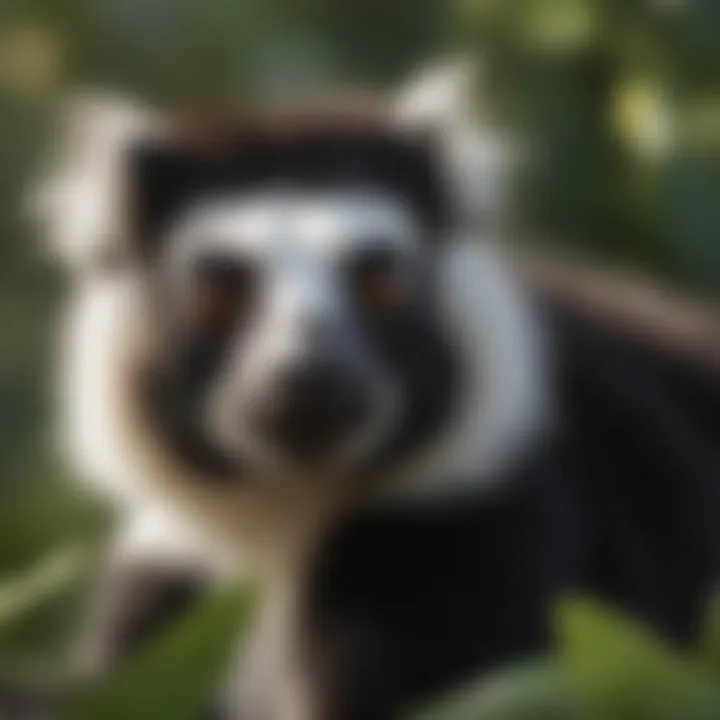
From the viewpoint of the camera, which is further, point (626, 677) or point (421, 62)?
point (421, 62)

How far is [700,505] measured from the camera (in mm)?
623

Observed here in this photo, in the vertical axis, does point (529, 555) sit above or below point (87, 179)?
below

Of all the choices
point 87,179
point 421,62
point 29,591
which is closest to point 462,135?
point 421,62

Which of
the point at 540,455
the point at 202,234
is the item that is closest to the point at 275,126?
the point at 202,234

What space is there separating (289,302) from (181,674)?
0.51ft

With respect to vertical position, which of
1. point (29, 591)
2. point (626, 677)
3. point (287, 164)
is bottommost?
point (626, 677)

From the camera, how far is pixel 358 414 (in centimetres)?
59

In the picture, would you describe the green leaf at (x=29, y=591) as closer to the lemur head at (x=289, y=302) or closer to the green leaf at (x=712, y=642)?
the lemur head at (x=289, y=302)

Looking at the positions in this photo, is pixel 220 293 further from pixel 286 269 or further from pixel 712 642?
pixel 712 642

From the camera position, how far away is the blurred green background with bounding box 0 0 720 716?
0.63 metres

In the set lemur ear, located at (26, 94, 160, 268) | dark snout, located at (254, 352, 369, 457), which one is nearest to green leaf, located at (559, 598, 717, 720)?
dark snout, located at (254, 352, 369, 457)

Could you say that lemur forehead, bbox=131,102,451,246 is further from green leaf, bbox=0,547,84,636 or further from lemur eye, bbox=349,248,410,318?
green leaf, bbox=0,547,84,636

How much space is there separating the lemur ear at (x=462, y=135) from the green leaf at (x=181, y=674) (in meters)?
0.21

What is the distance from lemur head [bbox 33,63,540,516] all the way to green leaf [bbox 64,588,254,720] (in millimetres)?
114
